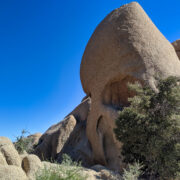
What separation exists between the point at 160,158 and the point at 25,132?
860 cm

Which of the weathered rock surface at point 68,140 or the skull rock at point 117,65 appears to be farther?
the weathered rock surface at point 68,140

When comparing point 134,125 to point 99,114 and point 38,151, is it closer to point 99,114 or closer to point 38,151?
point 99,114

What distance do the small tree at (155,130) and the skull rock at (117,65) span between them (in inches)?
96.2

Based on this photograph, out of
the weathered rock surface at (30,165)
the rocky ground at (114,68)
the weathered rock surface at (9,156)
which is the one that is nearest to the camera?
the weathered rock surface at (30,165)

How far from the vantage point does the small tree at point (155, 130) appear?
7.53 m

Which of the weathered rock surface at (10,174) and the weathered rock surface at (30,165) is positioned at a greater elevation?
→ the weathered rock surface at (30,165)

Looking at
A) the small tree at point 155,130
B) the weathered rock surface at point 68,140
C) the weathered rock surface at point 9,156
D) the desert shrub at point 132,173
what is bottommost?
the desert shrub at point 132,173

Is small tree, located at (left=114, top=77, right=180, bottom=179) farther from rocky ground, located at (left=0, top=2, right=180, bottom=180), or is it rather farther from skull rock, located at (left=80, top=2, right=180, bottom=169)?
skull rock, located at (left=80, top=2, right=180, bottom=169)

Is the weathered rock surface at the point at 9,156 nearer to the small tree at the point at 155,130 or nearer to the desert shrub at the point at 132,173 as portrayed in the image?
the desert shrub at the point at 132,173

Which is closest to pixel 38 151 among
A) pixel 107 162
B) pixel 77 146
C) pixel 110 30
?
pixel 77 146

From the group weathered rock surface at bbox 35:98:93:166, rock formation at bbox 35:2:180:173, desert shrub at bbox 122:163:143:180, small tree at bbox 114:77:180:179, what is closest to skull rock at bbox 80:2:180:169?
rock formation at bbox 35:2:180:173

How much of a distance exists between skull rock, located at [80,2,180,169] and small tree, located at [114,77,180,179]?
8.01 ft

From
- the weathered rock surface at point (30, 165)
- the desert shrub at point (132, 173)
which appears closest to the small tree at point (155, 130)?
the desert shrub at point (132, 173)

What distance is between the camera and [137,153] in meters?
8.52
